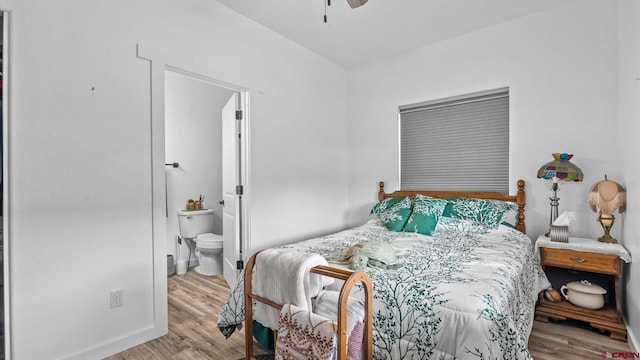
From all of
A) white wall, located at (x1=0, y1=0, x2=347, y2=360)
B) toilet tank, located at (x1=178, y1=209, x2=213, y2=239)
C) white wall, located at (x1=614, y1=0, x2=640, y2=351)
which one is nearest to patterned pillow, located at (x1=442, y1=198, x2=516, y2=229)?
white wall, located at (x1=614, y1=0, x2=640, y2=351)

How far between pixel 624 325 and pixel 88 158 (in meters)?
3.83

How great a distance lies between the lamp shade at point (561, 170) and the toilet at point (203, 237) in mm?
3372

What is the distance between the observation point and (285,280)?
157 centimetres

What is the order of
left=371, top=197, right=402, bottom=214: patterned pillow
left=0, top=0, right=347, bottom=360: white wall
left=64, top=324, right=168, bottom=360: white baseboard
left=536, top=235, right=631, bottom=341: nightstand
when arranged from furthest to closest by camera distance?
1. left=371, top=197, right=402, bottom=214: patterned pillow
2. left=536, top=235, right=631, bottom=341: nightstand
3. left=64, top=324, right=168, bottom=360: white baseboard
4. left=0, top=0, right=347, bottom=360: white wall

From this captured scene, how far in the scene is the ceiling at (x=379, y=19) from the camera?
2.78 metres

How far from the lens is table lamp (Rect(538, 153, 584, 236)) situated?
101 inches

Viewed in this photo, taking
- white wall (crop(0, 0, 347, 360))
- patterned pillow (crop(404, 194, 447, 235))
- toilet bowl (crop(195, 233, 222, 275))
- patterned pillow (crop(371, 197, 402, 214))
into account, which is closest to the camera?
white wall (crop(0, 0, 347, 360))

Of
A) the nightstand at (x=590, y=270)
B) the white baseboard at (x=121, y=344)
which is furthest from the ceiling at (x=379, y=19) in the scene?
the white baseboard at (x=121, y=344)

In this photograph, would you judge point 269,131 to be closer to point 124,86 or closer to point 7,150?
point 124,86

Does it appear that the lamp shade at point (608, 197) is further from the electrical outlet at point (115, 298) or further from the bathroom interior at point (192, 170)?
the bathroom interior at point (192, 170)

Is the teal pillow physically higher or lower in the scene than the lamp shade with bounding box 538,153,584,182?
lower

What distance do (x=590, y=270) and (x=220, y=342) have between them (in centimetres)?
278

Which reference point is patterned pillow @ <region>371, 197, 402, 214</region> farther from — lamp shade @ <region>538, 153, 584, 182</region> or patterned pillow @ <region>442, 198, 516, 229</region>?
lamp shade @ <region>538, 153, 584, 182</region>

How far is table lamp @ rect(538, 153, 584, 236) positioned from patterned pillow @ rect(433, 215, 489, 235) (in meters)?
0.56
